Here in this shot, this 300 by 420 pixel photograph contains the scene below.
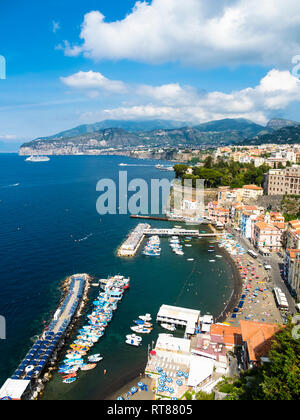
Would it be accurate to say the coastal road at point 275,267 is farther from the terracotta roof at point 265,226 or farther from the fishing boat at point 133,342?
the fishing boat at point 133,342

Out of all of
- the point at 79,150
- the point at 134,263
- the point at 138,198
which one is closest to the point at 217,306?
the point at 134,263

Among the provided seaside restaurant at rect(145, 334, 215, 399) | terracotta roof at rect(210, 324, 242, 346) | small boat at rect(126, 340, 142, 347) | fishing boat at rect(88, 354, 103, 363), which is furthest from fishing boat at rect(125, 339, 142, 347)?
terracotta roof at rect(210, 324, 242, 346)

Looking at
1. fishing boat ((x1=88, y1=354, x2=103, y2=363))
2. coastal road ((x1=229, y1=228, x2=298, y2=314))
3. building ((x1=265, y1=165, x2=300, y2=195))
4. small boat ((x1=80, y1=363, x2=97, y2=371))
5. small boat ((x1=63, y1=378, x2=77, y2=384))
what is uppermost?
building ((x1=265, y1=165, x2=300, y2=195))

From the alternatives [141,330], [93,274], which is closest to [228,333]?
[141,330]

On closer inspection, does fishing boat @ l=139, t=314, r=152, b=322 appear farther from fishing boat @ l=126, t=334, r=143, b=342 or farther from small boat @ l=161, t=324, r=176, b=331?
fishing boat @ l=126, t=334, r=143, b=342

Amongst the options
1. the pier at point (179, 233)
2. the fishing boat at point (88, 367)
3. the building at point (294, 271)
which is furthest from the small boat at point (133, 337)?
the pier at point (179, 233)

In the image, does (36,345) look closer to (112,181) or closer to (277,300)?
(277,300)
